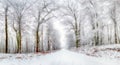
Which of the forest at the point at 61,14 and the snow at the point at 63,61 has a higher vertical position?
the forest at the point at 61,14

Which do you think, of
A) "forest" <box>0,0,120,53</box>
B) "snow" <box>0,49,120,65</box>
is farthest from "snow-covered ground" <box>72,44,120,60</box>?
"forest" <box>0,0,120,53</box>

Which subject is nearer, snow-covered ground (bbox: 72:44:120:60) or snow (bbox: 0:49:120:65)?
snow (bbox: 0:49:120:65)

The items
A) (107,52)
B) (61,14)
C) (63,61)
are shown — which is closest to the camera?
(63,61)

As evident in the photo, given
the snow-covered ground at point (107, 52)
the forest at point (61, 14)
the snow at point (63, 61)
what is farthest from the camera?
the forest at point (61, 14)

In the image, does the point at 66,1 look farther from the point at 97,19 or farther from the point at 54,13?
the point at 97,19

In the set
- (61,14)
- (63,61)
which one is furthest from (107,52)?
(61,14)

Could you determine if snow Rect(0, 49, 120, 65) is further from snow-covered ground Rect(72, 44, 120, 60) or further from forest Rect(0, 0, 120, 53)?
forest Rect(0, 0, 120, 53)

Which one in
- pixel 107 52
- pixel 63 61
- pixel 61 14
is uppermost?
pixel 61 14

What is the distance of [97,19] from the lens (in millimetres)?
29625

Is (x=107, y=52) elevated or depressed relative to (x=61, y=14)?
depressed

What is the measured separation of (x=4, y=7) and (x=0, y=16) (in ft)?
12.4

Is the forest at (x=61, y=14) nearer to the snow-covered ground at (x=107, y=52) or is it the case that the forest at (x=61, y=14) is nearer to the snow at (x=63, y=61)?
the snow-covered ground at (x=107, y=52)

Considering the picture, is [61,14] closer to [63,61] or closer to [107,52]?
[107,52]

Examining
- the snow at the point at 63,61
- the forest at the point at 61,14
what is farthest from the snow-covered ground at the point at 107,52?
the forest at the point at 61,14
